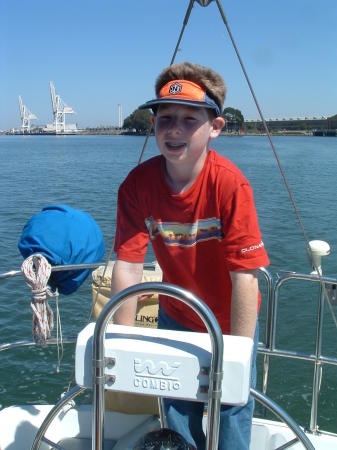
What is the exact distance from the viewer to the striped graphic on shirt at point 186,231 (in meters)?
2.02

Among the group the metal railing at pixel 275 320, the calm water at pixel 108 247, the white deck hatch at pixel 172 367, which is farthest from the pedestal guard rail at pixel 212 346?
the calm water at pixel 108 247

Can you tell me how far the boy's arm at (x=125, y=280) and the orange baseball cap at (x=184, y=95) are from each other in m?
0.70

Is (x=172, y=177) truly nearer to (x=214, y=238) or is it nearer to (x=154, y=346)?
(x=214, y=238)

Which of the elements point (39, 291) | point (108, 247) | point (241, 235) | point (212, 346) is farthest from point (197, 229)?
point (108, 247)

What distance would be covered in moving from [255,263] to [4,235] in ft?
40.5

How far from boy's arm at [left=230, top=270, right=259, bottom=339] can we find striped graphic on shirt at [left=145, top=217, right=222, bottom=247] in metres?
0.20

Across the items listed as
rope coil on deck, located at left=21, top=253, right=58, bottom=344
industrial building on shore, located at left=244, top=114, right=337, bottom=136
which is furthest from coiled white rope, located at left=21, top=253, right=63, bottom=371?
industrial building on shore, located at left=244, top=114, right=337, bottom=136

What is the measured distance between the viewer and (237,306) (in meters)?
1.92

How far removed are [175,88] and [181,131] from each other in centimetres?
16

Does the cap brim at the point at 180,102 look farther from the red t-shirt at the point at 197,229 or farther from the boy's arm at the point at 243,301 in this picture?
the boy's arm at the point at 243,301

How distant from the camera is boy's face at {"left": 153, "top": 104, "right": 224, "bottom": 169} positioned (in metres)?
1.91

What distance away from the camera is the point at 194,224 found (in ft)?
6.66

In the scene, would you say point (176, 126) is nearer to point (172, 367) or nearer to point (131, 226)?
point (131, 226)

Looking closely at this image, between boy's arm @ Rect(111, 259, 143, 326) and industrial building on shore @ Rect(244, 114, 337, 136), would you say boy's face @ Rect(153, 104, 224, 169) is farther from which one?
industrial building on shore @ Rect(244, 114, 337, 136)
